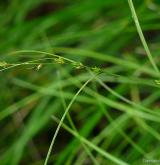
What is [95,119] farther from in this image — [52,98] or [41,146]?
[41,146]

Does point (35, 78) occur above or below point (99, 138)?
above

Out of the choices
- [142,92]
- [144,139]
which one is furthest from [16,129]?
[144,139]

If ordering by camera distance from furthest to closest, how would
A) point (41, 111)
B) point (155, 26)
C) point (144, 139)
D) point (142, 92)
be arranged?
1. point (142, 92)
2. point (41, 111)
3. point (155, 26)
4. point (144, 139)

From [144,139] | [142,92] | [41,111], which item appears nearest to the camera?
[144,139]

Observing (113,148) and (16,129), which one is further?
(16,129)

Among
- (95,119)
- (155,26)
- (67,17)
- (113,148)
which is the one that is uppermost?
(67,17)

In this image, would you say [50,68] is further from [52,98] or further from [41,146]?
[41,146]

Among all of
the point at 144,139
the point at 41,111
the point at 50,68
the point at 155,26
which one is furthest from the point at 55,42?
the point at 144,139
